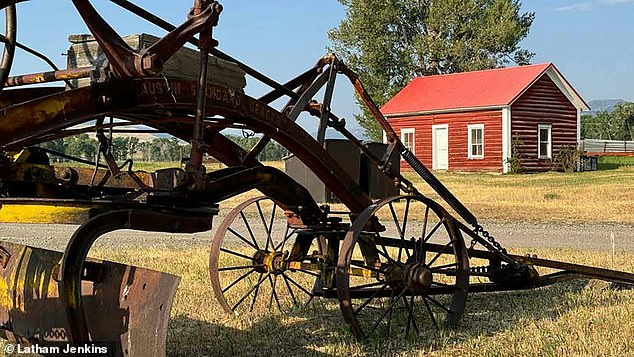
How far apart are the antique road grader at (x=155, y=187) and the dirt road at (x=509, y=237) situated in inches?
201

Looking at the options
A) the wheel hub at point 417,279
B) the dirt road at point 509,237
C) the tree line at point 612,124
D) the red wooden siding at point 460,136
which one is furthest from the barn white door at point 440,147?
the tree line at point 612,124

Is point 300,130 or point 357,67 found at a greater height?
point 357,67

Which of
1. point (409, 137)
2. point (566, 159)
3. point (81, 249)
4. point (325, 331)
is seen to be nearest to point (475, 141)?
point (409, 137)

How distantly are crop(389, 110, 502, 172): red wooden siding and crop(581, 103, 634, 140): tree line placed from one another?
34020mm

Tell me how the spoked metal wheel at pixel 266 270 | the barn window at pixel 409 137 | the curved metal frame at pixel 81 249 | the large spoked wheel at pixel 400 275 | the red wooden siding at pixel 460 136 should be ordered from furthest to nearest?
the barn window at pixel 409 137
the red wooden siding at pixel 460 136
the spoked metal wheel at pixel 266 270
the large spoked wheel at pixel 400 275
the curved metal frame at pixel 81 249

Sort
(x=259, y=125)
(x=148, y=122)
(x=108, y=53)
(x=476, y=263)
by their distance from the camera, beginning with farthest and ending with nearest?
(x=476, y=263) < (x=259, y=125) < (x=148, y=122) < (x=108, y=53)

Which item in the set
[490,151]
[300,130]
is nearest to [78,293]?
[300,130]

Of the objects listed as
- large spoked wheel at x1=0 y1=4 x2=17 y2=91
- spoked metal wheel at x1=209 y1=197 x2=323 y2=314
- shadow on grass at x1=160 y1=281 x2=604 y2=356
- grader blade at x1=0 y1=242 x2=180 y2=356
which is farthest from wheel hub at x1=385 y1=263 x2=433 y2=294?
large spoked wheel at x1=0 y1=4 x2=17 y2=91

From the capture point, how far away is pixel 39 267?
4391 millimetres

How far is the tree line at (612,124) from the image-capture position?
63.0m

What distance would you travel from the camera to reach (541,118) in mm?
31109

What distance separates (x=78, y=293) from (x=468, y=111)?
28479 millimetres

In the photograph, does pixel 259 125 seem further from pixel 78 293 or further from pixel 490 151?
pixel 490 151

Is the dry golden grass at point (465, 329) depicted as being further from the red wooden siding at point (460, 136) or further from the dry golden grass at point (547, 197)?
the red wooden siding at point (460, 136)
